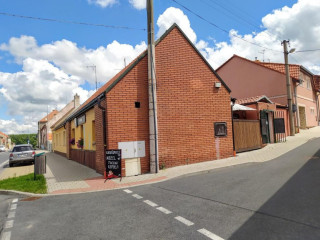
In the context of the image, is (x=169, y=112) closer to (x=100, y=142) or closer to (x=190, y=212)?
(x=100, y=142)

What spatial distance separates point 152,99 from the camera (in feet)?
32.3

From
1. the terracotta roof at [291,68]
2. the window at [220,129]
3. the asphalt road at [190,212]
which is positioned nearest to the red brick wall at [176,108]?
the window at [220,129]

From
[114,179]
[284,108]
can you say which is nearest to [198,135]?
[114,179]

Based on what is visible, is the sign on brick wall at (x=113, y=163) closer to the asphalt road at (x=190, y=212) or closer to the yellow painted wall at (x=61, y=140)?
the asphalt road at (x=190, y=212)

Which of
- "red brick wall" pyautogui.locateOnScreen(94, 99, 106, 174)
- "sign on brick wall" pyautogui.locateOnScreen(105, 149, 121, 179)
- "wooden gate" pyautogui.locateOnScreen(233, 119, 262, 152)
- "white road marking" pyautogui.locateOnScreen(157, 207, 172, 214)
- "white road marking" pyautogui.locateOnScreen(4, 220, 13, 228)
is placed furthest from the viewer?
Result: "wooden gate" pyautogui.locateOnScreen(233, 119, 262, 152)

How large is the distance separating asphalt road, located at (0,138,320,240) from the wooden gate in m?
5.73

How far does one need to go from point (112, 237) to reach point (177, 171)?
5.89m

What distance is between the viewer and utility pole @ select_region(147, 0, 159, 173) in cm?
968

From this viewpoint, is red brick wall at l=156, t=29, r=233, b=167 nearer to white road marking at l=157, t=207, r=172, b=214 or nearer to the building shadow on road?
white road marking at l=157, t=207, r=172, b=214

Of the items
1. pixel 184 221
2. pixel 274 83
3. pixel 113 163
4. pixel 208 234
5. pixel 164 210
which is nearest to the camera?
pixel 208 234

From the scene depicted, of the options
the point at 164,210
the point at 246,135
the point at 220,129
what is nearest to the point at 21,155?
the point at 220,129

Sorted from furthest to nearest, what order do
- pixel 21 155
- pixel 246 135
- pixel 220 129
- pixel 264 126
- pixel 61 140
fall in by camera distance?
pixel 61 140 → pixel 21 155 → pixel 264 126 → pixel 246 135 → pixel 220 129

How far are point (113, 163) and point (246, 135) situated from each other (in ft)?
28.0

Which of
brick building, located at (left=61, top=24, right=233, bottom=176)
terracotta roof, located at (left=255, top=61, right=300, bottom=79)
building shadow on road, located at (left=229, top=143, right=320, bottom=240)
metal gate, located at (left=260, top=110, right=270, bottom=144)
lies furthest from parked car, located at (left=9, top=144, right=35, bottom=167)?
terracotta roof, located at (left=255, top=61, right=300, bottom=79)
